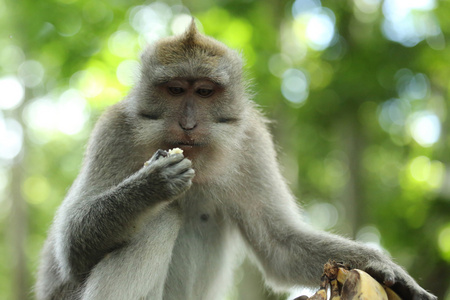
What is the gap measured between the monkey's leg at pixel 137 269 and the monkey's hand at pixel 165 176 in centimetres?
52

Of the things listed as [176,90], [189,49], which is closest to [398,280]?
[176,90]

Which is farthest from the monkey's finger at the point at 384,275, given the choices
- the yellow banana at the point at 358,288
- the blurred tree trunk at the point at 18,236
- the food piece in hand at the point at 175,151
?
the blurred tree trunk at the point at 18,236

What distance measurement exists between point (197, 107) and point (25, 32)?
839cm

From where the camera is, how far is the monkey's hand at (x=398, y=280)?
436 centimetres

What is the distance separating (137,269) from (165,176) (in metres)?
0.97

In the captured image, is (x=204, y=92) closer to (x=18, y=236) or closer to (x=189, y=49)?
(x=189, y=49)

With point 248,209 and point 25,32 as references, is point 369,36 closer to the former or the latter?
point 25,32

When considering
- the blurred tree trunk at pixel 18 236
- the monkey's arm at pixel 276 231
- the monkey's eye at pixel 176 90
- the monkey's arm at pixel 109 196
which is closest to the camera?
the monkey's arm at pixel 109 196

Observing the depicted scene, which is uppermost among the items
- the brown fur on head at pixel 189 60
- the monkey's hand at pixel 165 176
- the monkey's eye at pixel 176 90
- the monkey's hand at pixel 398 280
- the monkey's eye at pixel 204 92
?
the brown fur on head at pixel 189 60

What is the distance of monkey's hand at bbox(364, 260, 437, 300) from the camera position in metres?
4.36

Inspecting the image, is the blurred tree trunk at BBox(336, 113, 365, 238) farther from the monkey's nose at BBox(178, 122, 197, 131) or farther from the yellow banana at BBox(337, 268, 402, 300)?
the yellow banana at BBox(337, 268, 402, 300)

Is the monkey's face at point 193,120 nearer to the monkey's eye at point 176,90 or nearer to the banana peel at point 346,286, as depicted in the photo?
the monkey's eye at point 176,90

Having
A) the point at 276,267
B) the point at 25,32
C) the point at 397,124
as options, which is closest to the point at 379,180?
the point at 397,124

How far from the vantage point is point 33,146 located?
115 feet
